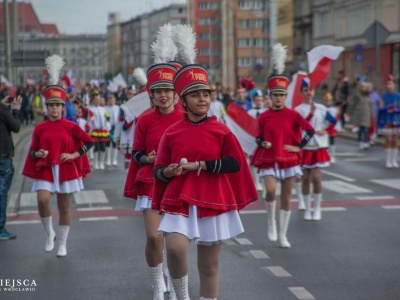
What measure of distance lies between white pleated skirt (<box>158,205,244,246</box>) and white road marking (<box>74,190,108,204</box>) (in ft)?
33.8

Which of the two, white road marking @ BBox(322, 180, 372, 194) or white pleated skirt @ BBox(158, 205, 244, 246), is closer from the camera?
white pleated skirt @ BBox(158, 205, 244, 246)

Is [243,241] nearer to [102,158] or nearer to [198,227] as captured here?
[198,227]

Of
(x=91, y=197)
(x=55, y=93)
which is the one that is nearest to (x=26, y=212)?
(x=91, y=197)

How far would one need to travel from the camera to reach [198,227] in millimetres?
7328

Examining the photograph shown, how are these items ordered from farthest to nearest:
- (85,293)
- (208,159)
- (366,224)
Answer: (366,224) < (85,293) < (208,159)

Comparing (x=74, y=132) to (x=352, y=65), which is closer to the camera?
(x=74, y=132)

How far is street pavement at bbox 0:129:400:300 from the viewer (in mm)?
9594

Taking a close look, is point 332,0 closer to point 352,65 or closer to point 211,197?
point 352,65

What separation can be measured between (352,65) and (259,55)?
92463 mm

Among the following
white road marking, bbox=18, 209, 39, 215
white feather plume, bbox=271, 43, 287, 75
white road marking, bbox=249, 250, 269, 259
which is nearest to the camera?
white road marking, bbox=249, 250, 269, 259

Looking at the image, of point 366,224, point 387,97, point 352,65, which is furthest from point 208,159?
point 352,65

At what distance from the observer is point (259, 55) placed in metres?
160

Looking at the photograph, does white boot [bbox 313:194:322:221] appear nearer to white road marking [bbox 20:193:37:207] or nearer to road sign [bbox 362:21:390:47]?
white road marking [bbox 20:193:37:207]

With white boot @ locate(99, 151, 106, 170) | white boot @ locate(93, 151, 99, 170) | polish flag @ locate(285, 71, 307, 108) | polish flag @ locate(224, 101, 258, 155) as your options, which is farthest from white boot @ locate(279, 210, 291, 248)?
white boot @ locate(99, 151, 106, 170)
